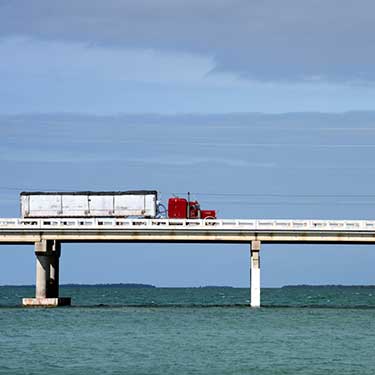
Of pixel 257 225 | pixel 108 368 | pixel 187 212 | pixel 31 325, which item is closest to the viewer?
pixel 108 368

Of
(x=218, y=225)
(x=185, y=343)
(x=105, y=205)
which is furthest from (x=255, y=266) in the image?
(x=185, y=343)

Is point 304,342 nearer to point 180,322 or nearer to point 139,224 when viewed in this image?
point 180,322

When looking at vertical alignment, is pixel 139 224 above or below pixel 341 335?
above

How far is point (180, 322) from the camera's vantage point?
69750mm

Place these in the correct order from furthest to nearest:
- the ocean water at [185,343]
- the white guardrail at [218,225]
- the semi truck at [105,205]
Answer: the semi truck at [105,205], the white guardrail at [218,225], the ocean water at [185,343]

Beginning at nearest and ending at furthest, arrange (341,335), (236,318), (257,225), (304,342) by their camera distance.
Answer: (304,342)
(341,335)
(236,318)
(257,225)

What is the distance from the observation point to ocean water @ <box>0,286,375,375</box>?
4525 cm

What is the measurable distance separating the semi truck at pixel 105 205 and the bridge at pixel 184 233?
17.2ft

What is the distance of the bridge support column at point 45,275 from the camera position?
83.9 metres

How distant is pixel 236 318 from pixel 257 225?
9.94 metres

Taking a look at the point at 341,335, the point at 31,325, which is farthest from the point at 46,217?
the point at 341,335

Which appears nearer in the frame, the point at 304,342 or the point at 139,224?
the point at 304,342

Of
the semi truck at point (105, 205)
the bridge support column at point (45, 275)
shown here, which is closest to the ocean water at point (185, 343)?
the bridge support column at point (45, 275)

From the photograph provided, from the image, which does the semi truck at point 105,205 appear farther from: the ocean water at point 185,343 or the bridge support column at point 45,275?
the ocean water at point 185,343
